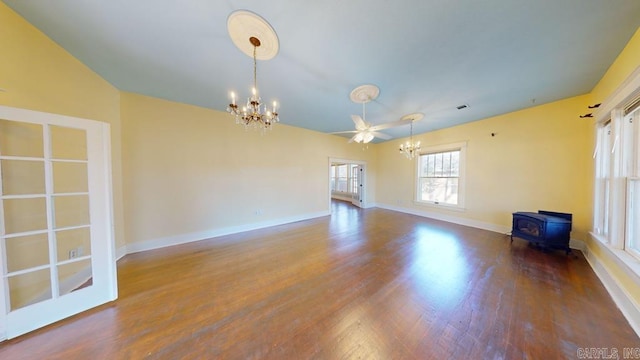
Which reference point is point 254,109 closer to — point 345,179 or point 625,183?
point 625,183

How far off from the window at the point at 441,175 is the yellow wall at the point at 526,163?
188 mm

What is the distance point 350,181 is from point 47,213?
7.88 meters

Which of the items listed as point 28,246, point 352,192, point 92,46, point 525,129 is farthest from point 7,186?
point 352,192

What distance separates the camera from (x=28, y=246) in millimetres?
1647

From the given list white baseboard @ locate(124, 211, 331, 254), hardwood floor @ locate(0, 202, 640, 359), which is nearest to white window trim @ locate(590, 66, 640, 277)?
hardwood floor @ locate(0, 202, 640, 359)

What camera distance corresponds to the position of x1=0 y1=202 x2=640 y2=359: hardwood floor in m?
1.36

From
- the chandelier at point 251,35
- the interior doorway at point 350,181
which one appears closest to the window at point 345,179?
the interior doorway at point 350,181

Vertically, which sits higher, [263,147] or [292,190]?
[263,147]

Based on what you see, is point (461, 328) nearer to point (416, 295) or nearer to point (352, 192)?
point (416, 295)

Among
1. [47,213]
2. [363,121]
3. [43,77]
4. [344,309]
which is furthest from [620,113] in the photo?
[43,77]

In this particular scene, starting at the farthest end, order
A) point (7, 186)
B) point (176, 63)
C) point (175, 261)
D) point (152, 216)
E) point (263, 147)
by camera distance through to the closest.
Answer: point (263, 147) < point (152, 216) < point (175, 261) < point (176, 63) < point (7, 186)

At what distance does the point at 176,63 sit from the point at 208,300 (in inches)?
114

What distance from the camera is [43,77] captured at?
1.82m

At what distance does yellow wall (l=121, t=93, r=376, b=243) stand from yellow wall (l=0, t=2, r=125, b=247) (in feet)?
1.98
